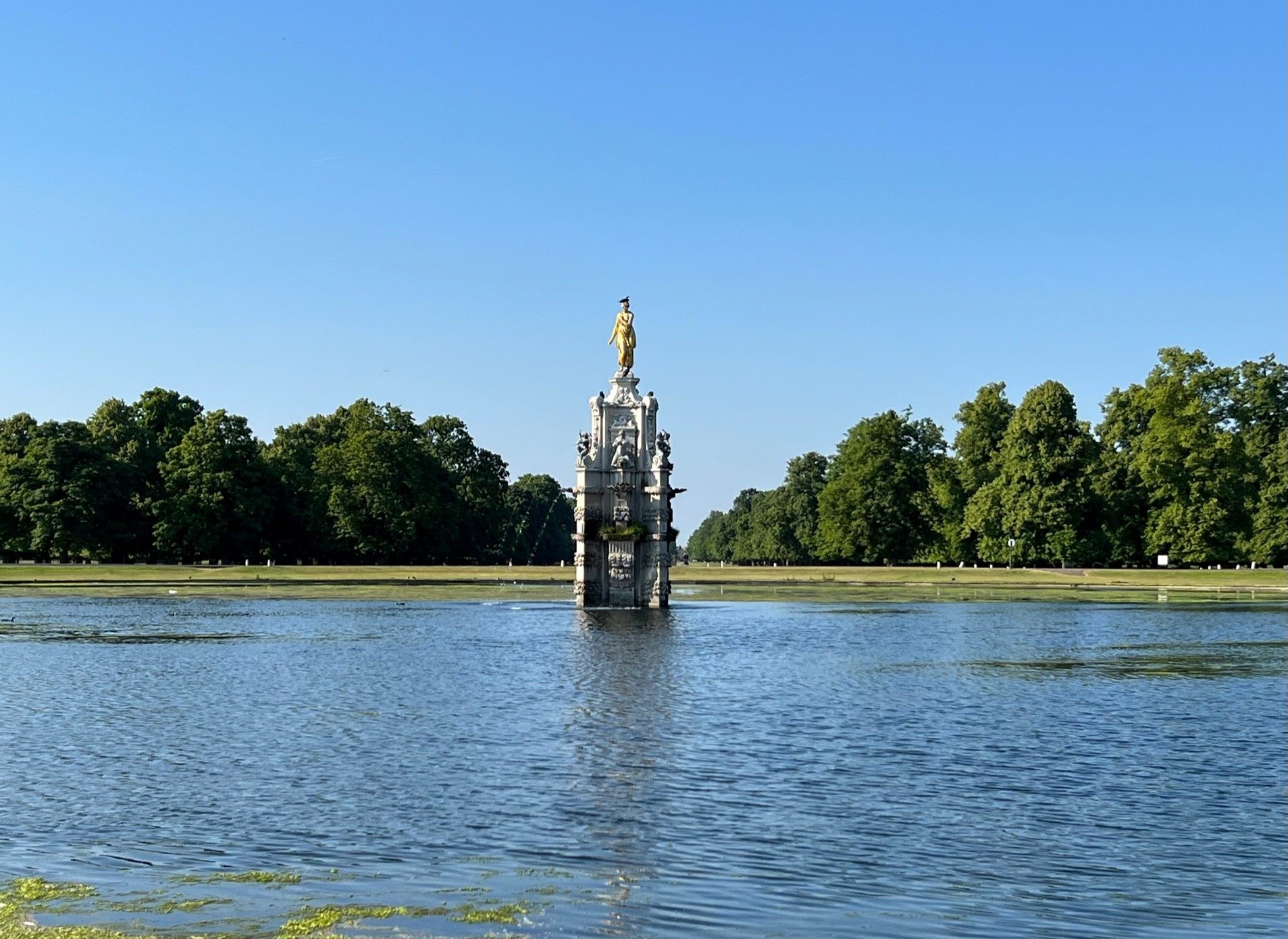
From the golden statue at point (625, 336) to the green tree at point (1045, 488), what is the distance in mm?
57945

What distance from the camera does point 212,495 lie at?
11719 cm

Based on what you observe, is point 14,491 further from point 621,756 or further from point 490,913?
point 490,913

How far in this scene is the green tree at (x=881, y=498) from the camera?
13362 cm

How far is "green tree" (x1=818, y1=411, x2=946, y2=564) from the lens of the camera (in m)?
134

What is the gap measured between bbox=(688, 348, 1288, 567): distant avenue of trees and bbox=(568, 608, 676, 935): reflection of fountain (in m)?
75.4

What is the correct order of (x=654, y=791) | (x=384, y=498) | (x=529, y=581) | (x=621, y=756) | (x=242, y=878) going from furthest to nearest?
(x=384, y=498) < (x=529, y=581) < (x=621, y=756) < (x=654, y=791) < (x=242, y=878)

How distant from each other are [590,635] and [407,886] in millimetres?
35030

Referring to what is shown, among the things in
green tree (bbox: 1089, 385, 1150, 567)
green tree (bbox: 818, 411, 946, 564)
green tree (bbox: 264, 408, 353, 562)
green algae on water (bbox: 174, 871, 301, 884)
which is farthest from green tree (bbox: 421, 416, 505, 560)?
green algae on water (bbox: 174, 871, 301, 884)

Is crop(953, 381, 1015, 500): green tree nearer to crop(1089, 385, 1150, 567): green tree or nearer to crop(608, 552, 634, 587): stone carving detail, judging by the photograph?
crop(1089, 385, 1150, 567): green tree

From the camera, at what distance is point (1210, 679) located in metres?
34.8

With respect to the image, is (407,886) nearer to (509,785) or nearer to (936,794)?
(509,785)

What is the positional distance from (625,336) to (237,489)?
63351 mm

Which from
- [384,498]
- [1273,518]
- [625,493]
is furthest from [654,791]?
[384,498]

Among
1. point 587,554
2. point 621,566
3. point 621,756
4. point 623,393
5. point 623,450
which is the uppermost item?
point 623,393
